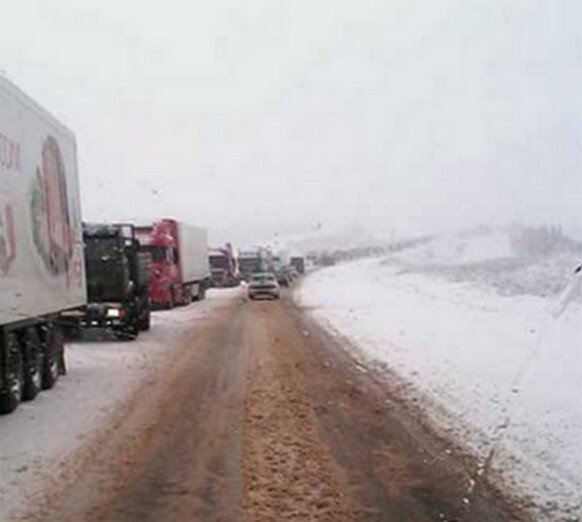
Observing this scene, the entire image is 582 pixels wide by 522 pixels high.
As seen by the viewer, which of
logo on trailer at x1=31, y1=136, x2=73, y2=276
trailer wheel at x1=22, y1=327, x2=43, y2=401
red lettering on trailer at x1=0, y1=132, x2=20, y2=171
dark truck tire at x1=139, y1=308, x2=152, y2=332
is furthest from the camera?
dark truck tire at x1=139, y1=308, x2=152, y2=332

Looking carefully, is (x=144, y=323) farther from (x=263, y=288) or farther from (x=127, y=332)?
(x=263, y=288)

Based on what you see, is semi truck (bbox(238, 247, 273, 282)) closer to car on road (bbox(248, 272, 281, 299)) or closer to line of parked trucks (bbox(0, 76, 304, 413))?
car on road (bbox(248, 272, 281, 299))

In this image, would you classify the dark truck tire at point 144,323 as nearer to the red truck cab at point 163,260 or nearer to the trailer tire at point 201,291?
the red truck cab at point 163,260

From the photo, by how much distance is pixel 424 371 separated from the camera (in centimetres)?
1567

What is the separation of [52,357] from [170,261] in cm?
2587

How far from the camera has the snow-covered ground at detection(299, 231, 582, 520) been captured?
8.37 metres

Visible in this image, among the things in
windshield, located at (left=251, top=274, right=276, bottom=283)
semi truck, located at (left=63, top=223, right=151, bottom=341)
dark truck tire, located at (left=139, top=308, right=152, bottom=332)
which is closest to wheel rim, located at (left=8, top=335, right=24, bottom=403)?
semi truck, located at (left=63, top=223, right=151, bottom=341)

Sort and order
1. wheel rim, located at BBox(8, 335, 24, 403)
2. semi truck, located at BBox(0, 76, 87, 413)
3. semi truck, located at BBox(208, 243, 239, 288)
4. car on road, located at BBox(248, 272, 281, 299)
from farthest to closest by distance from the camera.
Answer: semi truck, located at BBox(208, 243, 239, 288) < car on road, located at BBox(248, 272, 281, 299) < wheel rim, located at BBox(8, 335, 24, 403) < semi truck, located at BBox(0, 76, 87, 413)

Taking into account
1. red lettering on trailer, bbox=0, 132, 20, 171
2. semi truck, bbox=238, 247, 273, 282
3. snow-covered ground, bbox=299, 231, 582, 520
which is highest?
red lettering on trailer, bbox=0, 132, 20, 171

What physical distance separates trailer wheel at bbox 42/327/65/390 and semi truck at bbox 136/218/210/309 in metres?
21.6

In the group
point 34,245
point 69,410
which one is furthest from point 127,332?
point 69,410

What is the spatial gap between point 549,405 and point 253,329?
16.5 metres

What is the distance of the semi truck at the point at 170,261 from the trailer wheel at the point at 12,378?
24508 mm

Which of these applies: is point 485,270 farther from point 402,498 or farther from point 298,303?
point 402,498
